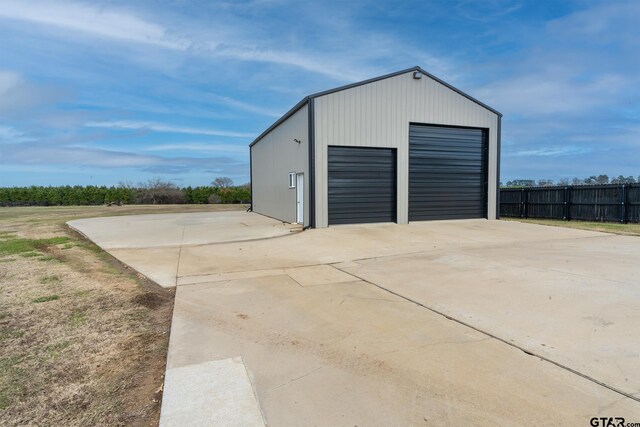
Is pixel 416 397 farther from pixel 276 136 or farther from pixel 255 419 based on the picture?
pixel 276 136

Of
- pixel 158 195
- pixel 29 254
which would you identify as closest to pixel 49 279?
pixel 29 254

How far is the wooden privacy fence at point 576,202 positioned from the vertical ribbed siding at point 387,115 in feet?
19.2

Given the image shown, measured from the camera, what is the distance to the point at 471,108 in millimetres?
15742

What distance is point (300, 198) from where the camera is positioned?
15.1 meters

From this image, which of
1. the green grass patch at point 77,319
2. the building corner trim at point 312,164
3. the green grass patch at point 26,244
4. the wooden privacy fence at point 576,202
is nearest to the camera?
the green grass patch at point 77,319

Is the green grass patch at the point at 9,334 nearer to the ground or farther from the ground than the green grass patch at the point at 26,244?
nearer to the ground

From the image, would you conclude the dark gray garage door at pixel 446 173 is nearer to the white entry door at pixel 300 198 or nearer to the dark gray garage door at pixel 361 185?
the dark gray garage door at pixel 361 185

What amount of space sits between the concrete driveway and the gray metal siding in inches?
297

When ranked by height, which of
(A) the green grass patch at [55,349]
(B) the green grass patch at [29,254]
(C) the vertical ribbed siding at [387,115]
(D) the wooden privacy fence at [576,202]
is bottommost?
(A) the green grass patch at [55,349]

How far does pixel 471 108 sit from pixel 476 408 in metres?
15.4

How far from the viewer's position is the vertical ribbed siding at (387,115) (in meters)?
13.6

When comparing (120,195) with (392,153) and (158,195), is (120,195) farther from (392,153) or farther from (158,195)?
(392,153)

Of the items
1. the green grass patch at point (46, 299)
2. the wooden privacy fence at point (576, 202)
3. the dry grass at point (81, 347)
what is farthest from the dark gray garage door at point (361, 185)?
the green grass patch at point (46, 299)

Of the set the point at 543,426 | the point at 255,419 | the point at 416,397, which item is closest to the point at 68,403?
the point at 255,419
